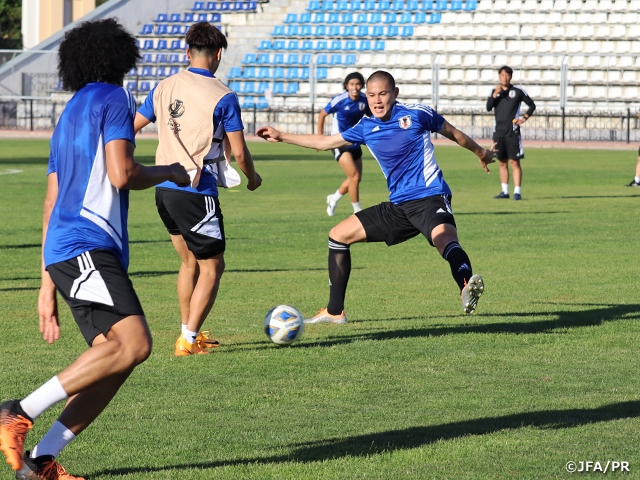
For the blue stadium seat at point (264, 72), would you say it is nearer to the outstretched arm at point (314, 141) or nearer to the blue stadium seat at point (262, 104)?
the blue stadium seat at point (262, 104)

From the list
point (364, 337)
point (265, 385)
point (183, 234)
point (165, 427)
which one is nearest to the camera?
point (165, 427)

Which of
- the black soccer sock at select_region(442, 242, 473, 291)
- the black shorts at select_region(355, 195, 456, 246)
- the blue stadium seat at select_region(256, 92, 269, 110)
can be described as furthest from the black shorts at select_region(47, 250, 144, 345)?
the blue stadium seat at select_region(256, 92, 269, 110)

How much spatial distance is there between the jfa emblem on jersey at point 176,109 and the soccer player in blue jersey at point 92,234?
261 centimetres

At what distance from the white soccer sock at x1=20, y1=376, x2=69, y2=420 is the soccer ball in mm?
3306

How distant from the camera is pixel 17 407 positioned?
14.3ft

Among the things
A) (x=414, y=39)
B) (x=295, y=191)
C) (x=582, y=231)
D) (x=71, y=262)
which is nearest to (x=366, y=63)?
(x=414, y=39)

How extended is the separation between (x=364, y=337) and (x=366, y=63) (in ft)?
117

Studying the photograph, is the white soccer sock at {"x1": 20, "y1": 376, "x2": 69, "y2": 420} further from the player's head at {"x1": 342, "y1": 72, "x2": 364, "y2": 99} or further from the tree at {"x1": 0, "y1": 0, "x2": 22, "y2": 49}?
the tree at {"x1": 0, "y1": 0, "x2": 22, "y2": 49}

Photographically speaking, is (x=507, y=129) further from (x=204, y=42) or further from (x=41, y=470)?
(x=41, y=470)

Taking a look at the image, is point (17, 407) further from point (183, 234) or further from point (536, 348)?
point (536, 348)

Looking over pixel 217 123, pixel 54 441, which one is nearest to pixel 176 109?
pixel 217 123

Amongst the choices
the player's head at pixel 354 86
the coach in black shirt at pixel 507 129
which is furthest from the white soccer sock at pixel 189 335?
the coach in black shirt at pixel 507 129

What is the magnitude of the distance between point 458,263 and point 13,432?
412cm

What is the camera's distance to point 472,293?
7199 millimetres
